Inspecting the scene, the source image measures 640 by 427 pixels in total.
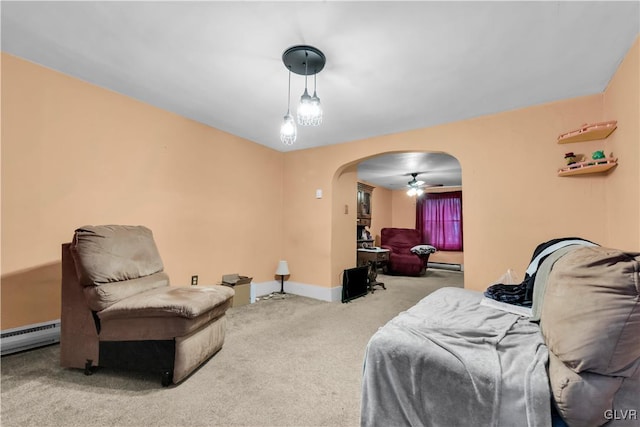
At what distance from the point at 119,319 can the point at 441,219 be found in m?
7.56

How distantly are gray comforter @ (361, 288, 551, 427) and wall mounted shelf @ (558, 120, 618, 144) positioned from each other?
203 centimetres

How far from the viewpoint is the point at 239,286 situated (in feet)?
11.5

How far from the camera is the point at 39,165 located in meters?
2.20

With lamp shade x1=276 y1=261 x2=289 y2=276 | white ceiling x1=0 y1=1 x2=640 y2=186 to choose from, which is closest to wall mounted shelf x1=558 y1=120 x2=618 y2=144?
white ceiling x1=0 y1=1 x2=640 y2=186

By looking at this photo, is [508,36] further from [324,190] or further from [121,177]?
[121,177]

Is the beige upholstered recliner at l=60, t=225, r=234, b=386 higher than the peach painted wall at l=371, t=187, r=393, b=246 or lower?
lower

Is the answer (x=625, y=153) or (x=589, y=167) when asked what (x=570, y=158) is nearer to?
(x=589, y=167)

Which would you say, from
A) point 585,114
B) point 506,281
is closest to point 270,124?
point 506,281

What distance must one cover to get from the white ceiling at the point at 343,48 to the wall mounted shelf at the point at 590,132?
38 cm

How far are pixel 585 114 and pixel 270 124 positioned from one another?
3169mm

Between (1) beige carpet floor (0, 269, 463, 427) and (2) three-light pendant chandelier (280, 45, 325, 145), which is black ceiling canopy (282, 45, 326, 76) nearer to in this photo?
(2) three-light pendant chandelier (280, 45, 325, 145)

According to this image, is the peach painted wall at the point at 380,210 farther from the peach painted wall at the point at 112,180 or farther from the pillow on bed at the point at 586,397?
the pillow on bed at the point at 586,397

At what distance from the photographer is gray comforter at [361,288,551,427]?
2.99ft

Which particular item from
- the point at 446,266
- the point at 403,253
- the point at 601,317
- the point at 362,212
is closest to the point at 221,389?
the point at 601,317
